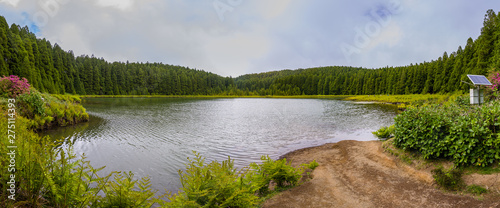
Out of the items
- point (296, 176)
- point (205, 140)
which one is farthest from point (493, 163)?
point (205, 140)

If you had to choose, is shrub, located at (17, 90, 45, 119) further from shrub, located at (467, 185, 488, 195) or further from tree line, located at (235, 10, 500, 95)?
tree line, located at (235, 10, 500, 95)

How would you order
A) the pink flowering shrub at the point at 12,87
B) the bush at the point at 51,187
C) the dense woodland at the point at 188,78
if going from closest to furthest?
the bush at the point at 51,187 → the pink flowering shrub at the point at 12,87 → the dense woodland at the point at 188,78

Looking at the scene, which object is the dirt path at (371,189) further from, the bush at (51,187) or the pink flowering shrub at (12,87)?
the pink flowering shrub at (12,87)

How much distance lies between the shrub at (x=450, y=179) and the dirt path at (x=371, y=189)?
0.21 metres

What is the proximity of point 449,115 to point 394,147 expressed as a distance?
1940 mm

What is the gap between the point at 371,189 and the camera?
5.71m

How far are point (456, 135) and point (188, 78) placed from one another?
145989mm

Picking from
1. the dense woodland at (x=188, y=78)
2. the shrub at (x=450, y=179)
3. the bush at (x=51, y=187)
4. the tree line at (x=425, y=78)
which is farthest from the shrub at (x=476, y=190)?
the dense woodland at (x=188, y=78)

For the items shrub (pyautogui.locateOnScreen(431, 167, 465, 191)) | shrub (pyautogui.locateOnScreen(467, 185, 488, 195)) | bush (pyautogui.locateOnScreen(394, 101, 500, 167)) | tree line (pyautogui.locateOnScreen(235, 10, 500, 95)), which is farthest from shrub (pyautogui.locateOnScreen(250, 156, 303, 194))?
tree line (pyautogui.locateOnScreen(235, 10, 500, 95))

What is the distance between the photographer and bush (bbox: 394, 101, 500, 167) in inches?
212

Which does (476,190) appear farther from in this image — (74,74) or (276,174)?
(74,74)

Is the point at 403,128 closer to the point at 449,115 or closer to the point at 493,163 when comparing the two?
the point at 449,115

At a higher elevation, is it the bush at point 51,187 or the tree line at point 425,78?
the tree line at point 425,78

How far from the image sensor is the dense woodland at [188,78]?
166ft
